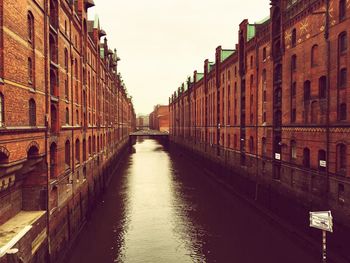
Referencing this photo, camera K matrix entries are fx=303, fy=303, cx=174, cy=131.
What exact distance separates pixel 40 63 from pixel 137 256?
447 inches

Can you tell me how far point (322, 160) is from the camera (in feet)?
60.7

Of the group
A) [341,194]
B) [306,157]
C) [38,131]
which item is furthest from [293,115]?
[38,131]

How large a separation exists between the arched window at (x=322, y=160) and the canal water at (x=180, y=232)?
15.7 ft

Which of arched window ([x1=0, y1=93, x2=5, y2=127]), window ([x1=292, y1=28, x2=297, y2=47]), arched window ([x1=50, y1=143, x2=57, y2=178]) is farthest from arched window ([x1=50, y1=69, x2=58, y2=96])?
window ([x1=292, y1=28, x2=297, y2=47])

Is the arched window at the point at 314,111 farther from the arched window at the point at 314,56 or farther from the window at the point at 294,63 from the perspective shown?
the window at the point at 294,63

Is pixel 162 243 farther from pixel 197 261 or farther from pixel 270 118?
pixel 270 118

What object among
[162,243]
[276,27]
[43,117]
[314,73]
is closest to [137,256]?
[162,243]

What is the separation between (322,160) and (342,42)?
6.93 m

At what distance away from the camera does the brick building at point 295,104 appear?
16.9 meters

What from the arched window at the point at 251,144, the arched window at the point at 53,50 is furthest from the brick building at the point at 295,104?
the arched window at the point at 53,50

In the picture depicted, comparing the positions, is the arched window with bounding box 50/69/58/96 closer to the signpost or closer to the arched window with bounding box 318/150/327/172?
the signpost

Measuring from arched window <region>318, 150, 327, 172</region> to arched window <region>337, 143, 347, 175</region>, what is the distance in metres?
1.20

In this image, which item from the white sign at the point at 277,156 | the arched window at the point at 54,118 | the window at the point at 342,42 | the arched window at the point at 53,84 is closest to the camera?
the window at the point at 342,42

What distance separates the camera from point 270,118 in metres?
26.5
